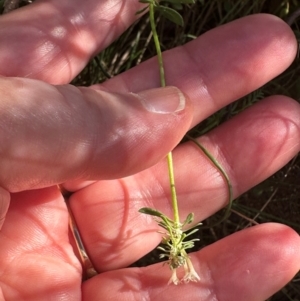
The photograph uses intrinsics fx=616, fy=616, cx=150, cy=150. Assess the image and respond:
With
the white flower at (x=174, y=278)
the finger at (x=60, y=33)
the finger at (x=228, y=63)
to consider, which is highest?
the finger at (x=60, y=33)

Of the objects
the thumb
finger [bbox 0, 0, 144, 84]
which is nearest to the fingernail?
the thumb

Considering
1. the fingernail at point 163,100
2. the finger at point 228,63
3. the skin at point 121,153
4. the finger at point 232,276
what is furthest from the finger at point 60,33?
the finger at point 232,276

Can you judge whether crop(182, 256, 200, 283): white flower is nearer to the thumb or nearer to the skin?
the skin

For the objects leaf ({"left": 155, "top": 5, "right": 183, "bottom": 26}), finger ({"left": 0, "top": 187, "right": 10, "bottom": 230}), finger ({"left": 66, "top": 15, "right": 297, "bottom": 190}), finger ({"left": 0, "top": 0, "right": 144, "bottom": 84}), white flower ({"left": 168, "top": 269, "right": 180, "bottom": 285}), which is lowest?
white flower ({"left": 168, "top": 269, "right": 180, "bottom": 285})

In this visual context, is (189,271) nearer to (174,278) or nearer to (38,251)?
(174,278)

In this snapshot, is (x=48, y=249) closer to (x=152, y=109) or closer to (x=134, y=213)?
(x=134, y=213)

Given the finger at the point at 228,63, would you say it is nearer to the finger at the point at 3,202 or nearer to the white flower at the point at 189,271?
the finger at the point at 3,202
